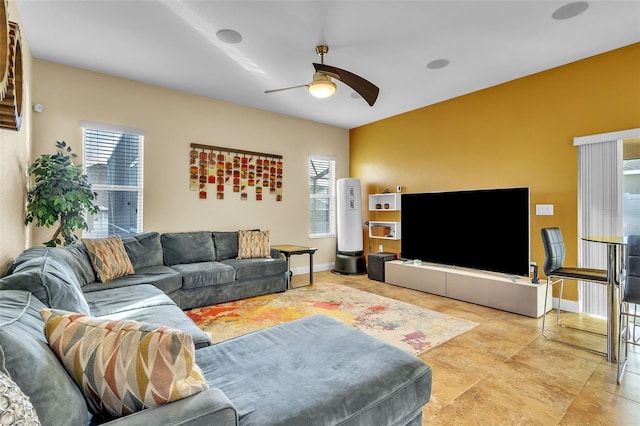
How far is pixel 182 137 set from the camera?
4.52 meters

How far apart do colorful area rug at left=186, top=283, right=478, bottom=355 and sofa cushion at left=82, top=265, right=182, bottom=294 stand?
0.42 meters

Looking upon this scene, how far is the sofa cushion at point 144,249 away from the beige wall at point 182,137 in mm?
495

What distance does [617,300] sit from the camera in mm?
2451

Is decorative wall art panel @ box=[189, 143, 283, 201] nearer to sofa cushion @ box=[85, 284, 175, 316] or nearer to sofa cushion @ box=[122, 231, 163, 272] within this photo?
sofa cushion @ box=[122, 231, 163, 272]

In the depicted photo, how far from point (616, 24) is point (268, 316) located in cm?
443

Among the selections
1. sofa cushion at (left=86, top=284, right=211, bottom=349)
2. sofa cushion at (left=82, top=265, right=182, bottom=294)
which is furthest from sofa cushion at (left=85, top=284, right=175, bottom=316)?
sofa cushion at (left=82, top=265, right=182, bottom=294)

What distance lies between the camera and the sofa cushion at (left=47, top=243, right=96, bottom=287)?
106 inches

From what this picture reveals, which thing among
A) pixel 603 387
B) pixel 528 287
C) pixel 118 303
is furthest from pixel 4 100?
pixel 528 287

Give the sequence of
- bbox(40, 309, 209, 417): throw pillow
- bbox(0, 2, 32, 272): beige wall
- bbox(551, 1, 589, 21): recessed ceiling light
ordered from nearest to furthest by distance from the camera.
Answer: bbox(40, 309, 209, 417): throw pillow
bbox(0, 2, 32, 272): beige wall
bbox(551, 1, 589, 21): recessed ceiling light

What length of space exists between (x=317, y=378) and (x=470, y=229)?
11.8 feet

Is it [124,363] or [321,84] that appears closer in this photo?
[124,363]

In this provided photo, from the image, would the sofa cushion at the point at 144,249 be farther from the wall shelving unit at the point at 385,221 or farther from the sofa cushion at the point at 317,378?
the wall shelving unit at the point at 385,221

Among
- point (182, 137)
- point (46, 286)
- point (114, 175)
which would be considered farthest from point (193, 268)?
point (46, 286)

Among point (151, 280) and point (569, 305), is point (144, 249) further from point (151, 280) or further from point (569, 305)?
point (569, 305)
